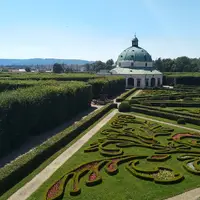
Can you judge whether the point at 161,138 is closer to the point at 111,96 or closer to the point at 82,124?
the point at 82,124

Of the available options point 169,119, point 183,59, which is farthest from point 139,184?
point 183,59

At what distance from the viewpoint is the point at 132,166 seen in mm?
19953

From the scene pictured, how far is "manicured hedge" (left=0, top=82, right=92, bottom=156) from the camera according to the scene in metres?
24.1

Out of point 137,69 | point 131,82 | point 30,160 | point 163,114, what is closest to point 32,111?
point 30,160

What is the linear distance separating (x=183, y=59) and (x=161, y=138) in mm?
147815

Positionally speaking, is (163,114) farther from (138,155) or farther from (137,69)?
(137,69)

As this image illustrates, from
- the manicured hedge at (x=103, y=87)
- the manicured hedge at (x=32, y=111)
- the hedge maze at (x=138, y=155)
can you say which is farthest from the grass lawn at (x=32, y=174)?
the manicured hedge at (x=103, y=87)

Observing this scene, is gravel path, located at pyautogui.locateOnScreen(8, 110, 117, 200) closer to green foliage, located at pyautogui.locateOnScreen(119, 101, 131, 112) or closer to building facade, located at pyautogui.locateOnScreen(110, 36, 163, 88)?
green foliage, located at pyautogui.locateOnScreen(119, 101, 131, 112)

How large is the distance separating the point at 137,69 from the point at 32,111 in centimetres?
7698

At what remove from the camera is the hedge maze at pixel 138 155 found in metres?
17.9

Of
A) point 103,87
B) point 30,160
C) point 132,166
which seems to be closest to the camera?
point 30,160

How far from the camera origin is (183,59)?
168 m

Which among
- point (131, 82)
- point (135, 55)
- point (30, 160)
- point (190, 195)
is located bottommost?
point (190, 195)

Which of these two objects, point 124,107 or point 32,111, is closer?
point 32,111
